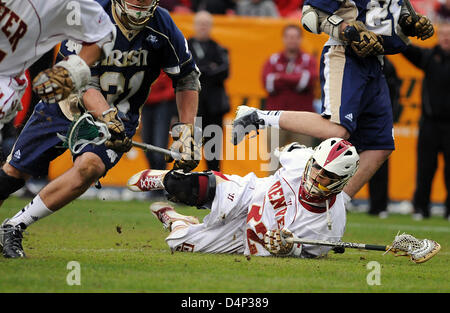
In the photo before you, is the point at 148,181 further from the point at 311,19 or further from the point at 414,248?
the point at 414,248

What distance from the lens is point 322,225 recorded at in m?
5.95

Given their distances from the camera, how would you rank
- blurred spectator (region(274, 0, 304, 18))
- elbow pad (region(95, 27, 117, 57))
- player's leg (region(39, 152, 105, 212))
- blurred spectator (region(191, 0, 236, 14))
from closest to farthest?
1. elbow pad (region(95, 27, 117, 57))
2. player's leg (region(39, 152, 105, 212))
3. blurred spectator (region(191, 0, 236, 14))
4. blurred spectator (region(274, 0, 304, 18))

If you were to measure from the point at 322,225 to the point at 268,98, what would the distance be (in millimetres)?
5238

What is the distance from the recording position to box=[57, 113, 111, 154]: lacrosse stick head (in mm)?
5586

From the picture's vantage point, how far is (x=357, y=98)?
654 cm

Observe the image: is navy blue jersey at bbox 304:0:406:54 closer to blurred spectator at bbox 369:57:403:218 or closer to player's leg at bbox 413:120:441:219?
blurred spectator at bbox 369:57:403:218

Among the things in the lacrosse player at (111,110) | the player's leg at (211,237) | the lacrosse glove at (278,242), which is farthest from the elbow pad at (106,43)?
the lacrosse glove at (278,242)

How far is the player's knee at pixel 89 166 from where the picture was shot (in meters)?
5.82

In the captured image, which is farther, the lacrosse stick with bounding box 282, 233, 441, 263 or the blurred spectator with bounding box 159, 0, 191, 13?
the blurred spectator with bounding box 159, 0, 191, 13

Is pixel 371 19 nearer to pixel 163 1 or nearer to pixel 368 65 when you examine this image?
pixel 368 65

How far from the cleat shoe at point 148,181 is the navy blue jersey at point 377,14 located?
1.81 metres

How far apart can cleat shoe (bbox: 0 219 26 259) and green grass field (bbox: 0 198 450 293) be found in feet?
0.32

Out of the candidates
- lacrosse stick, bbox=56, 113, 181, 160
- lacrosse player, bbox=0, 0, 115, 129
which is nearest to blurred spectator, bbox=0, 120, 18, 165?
lacrosse stick, bbox=56, 113, 181, 160
